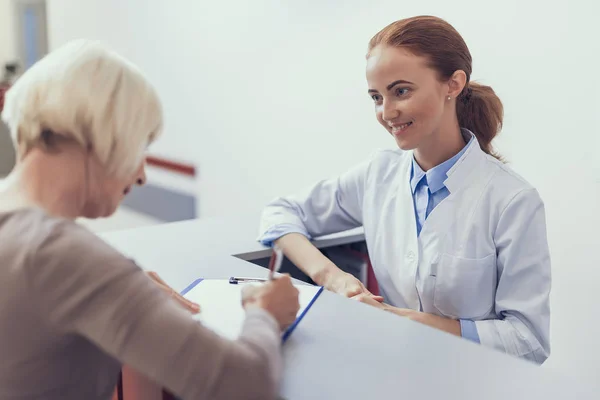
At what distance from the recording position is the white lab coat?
4.67 feet

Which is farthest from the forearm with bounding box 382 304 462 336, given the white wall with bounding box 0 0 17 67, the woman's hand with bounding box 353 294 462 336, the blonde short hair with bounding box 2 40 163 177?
the white wall with bounding box 0 0 17 67

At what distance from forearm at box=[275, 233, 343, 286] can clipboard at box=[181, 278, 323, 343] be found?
0.22 m

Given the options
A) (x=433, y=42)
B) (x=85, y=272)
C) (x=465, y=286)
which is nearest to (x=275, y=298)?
(x=85, y=272)

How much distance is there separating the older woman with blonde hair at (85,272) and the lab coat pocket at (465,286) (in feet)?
2.30

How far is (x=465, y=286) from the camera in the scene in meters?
1.51

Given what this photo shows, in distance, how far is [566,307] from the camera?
218 centimetres

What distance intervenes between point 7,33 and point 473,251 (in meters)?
4.84

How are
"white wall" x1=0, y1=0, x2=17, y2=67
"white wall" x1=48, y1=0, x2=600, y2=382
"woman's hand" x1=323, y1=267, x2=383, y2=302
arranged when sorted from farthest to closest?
"white wall" x1=0, y1=0, x2=17, y2=67, "white wall" x1=48, y1=0, x2=600, y2=382, "woman's hand" x1=323, y1=267, x2=383, y2=302

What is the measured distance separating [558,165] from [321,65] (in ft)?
3.81

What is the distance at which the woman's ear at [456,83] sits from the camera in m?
1.58

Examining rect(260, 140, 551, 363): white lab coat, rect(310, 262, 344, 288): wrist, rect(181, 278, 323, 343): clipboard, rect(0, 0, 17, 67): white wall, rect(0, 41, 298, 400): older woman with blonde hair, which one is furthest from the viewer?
rect(0, 0, 17, 67): white wall

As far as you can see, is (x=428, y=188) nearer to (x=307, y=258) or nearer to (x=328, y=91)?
(x=307, y=258)

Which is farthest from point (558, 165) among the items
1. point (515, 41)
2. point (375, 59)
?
point (375, 59)

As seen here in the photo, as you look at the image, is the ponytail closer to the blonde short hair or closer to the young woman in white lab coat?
the young woman in white lab coat
